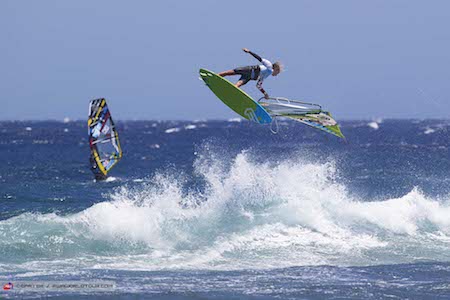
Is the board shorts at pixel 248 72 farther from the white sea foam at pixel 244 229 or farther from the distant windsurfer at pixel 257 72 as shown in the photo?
the white sea foam at pixel 244 229

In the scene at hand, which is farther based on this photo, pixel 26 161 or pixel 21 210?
pixel 26 161

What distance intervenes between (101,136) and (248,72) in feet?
41.9

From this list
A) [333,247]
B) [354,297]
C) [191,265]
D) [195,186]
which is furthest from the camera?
[195,186]

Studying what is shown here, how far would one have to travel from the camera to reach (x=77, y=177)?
35.1 m

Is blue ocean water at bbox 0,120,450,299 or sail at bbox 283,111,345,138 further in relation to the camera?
sail at bbox 283,111,345,138

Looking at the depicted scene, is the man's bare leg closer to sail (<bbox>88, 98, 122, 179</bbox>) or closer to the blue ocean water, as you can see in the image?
the blue ocean water

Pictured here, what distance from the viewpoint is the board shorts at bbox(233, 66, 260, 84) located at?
1584cm

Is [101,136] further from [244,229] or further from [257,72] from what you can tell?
[257,72]

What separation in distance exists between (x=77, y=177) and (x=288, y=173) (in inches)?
647

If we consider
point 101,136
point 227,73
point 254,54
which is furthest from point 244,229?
point 101,136

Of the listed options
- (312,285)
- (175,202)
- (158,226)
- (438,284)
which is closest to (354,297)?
(312,285)

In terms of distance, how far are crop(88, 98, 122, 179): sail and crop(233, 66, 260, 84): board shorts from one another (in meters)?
11.6

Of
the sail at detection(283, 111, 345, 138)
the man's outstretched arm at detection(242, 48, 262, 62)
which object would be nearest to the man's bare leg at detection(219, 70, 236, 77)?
the man's outstretched arm at detection(242, 48, 262, 62)

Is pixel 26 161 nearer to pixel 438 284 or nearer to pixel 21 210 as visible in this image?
pixel 21 210
